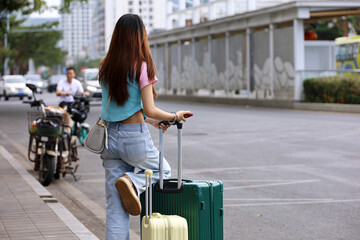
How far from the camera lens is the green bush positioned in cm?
2838

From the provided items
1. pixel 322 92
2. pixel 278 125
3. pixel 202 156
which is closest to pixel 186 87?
pixel 322 92

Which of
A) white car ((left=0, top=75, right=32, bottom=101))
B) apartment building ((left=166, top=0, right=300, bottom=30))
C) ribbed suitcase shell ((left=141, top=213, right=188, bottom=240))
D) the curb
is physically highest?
apartment building ((left=166, top=0, right=300, bottom=30))

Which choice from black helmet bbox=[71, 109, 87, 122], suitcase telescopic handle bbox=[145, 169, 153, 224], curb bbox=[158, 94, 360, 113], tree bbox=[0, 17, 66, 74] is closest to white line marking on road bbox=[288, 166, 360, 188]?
black helmet bbox=[71, 109, 87, 122]

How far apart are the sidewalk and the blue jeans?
57.6 inches

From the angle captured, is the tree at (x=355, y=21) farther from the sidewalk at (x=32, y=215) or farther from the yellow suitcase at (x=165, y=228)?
the yellow suitcase at (x=165, y=228)

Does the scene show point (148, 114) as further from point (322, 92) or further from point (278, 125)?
point (322, 92)

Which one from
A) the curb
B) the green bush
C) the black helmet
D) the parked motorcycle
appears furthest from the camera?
the green bush

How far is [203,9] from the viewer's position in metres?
44.1

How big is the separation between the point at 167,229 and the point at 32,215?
3108 millimetres

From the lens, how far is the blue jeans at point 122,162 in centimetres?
463

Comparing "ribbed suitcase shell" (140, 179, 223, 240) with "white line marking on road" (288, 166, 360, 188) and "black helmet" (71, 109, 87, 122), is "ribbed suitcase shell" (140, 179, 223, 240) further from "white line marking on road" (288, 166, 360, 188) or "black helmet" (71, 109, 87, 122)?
"black helmet" (71, 109, 87, 122)

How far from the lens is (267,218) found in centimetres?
754

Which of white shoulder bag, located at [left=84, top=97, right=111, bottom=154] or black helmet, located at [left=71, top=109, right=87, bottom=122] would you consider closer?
white shoulder bag, located at [left=84, top=97, right=111, bottom=154]

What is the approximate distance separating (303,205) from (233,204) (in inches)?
31.1
